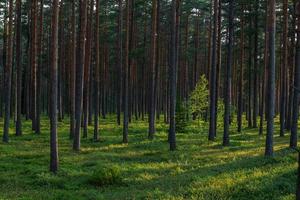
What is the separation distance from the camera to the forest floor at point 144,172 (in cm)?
1166

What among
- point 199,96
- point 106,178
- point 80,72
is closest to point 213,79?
point 80,72

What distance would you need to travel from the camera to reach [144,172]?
15.7m

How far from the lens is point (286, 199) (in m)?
10.4

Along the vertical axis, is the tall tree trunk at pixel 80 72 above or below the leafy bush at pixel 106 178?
above

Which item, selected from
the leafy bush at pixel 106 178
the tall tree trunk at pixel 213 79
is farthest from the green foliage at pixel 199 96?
the leafy bush at pixel 106 178

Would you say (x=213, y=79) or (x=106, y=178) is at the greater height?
(x=213, y=79)

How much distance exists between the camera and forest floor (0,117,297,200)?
11.7 metres

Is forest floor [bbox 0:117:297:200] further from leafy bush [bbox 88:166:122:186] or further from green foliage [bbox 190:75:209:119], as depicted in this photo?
green foliage [bbox 190:75:209:119]

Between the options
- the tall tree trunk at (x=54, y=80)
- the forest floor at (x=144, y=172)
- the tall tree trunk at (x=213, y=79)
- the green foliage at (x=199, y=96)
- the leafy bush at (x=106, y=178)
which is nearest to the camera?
the forest floor at (x=144, y=172)

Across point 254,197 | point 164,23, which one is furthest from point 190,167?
point 164,23

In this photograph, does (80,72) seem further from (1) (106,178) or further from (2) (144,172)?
(1) (106,178)

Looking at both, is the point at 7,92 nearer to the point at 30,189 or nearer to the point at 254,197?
the point at 30,189

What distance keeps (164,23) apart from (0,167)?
3373 cm

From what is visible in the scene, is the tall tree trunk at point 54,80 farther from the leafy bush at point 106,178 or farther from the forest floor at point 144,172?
the leafy bush at point 106,178
